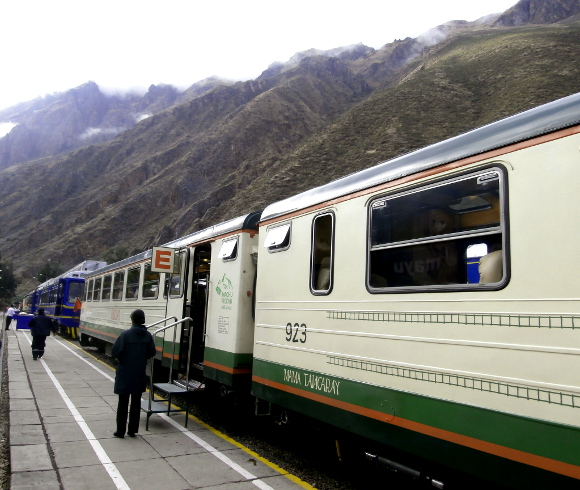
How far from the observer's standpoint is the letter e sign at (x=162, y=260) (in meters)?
9.35

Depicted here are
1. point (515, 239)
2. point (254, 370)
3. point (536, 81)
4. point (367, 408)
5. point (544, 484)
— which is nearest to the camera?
point (544, 484)

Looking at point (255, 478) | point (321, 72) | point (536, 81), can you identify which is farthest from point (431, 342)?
point (321, 72)

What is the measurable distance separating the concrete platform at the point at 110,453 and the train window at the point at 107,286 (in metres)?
6.09

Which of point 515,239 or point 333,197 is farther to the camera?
point 333,197

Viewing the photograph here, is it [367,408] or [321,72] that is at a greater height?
[321,72]

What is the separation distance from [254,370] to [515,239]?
3.95m

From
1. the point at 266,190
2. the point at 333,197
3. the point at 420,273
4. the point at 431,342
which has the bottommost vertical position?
the point at 431,342

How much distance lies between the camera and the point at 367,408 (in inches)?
171

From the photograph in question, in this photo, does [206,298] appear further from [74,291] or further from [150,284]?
[74,291]

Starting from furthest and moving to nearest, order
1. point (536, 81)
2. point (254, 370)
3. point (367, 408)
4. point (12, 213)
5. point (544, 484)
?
point (12, 213) → point (536, 81) → point (254, 370) → point (367, 408) → point (544, 484)

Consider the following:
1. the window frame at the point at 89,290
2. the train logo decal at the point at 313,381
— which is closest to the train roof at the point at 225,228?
the train logo decal at the point at 313,381

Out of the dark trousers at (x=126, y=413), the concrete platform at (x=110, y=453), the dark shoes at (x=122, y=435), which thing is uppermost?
the dark trousers at (x=126, y=413)

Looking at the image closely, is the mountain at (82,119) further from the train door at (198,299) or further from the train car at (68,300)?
the train door at (198,299)

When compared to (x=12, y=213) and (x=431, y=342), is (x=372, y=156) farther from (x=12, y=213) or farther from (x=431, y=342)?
(x=12, y=213)
